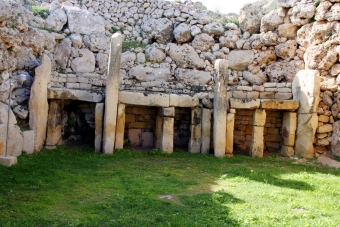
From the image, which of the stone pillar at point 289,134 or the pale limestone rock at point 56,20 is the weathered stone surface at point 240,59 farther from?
the pale limestone rock at point 56,20

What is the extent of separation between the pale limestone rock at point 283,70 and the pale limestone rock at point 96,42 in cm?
690

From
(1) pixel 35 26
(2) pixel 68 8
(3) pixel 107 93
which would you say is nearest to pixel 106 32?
(2) pixel 68 8

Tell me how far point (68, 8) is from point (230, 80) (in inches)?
295

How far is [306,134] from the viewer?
12.6 m

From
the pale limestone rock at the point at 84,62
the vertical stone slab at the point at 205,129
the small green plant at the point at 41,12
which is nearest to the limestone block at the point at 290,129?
the vertical stone slab at the point at 205,129

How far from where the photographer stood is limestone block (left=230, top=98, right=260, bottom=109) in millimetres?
12414

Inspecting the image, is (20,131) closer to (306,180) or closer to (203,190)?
(203,190)

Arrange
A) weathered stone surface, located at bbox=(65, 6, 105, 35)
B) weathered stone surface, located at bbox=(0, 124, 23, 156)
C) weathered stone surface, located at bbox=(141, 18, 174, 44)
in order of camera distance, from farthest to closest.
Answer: weathered stone surface, located at bbox=(141, 18, 174, 44)
weathered stone surface, located at bbox=(65, 6, 105, 35)
weathered stone surface, located at bbox=(0, 124, 23, 156)

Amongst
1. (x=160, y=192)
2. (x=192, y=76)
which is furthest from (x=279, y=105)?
(x=160, y=192)

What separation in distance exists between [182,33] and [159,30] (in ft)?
3.49

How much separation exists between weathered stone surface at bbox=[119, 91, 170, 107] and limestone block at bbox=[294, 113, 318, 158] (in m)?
4.81

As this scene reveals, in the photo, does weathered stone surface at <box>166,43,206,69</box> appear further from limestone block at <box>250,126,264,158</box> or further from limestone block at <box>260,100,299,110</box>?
limestone block at <box>250,126,264,158</box>

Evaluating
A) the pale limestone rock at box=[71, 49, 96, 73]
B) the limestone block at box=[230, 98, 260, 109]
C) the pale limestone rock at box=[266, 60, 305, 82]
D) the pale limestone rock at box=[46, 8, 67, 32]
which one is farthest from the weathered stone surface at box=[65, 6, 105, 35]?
the pale limestone rock at box=[266, 60, 305, 82]

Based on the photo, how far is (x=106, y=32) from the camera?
1549cm
